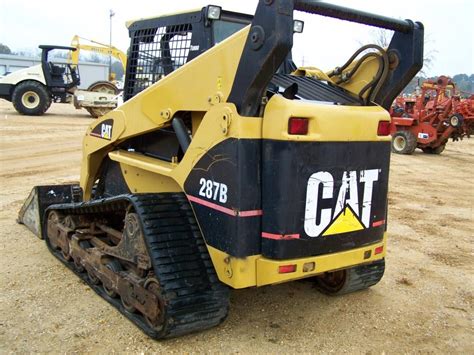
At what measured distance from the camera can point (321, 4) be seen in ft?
9.91

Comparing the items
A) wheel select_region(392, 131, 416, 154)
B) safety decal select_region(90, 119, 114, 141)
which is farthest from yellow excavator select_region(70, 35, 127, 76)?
safety decal select_region(90, 119, 114, 141)

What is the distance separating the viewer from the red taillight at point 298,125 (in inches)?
119

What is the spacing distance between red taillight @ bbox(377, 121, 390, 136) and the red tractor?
11228 mm

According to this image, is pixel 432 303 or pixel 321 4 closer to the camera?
pixel 321 4

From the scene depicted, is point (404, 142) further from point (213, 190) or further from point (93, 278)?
point (213, 190)

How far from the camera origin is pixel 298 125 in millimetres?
3047

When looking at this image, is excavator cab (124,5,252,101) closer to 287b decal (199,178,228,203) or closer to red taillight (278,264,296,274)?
287b decal (199,178,228,203)

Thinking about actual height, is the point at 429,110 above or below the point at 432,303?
above

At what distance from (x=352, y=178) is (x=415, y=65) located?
102 cm

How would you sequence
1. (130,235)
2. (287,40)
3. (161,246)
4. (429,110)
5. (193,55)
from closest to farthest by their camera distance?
(287,40), (161,246), (130,235), (193,55), (429,110)

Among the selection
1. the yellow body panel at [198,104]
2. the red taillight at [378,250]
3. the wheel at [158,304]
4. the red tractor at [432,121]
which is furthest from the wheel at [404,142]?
the wheel at [158,304]

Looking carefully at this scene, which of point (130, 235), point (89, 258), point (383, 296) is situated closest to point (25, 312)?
point (89, 258)

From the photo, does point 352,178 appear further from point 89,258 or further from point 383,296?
point 89,258

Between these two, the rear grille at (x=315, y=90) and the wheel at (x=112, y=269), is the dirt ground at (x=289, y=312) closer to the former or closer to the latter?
the wheel at (x=112, y=269)
